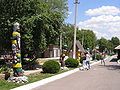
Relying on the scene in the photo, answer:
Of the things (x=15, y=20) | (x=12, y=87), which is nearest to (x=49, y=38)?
(x=15, y=20)

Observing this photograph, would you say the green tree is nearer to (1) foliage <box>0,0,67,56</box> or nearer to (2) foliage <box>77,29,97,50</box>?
(2) foliage <box>77,29,97,50</box>

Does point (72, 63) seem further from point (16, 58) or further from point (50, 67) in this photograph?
point (16, 58)

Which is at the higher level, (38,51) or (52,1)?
(52,1)

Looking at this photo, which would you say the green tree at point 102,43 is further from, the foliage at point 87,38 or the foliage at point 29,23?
the foliage at point 29,23

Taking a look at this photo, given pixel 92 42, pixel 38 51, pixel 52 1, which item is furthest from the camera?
pixel 92 42

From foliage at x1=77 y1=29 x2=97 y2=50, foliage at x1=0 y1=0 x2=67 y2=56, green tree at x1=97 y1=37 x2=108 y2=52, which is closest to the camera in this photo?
foliage at x1=0 y1=0 x2=67 y2=56

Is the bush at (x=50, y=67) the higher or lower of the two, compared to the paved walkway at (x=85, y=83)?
higher

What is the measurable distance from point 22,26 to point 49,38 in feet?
10.1

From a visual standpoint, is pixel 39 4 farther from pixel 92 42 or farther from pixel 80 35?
pixel 92 42

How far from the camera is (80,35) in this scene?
124375 millimetres

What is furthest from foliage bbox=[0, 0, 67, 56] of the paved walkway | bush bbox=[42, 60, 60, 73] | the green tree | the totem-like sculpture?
the green tree

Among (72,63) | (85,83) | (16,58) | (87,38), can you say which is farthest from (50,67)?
(87,38)

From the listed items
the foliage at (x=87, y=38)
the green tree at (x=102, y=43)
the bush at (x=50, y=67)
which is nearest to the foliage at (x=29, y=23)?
the bush at (x=50, y=67)

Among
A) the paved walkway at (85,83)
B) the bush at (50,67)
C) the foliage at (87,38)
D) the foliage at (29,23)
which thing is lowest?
the paved walkway at (85,83)
